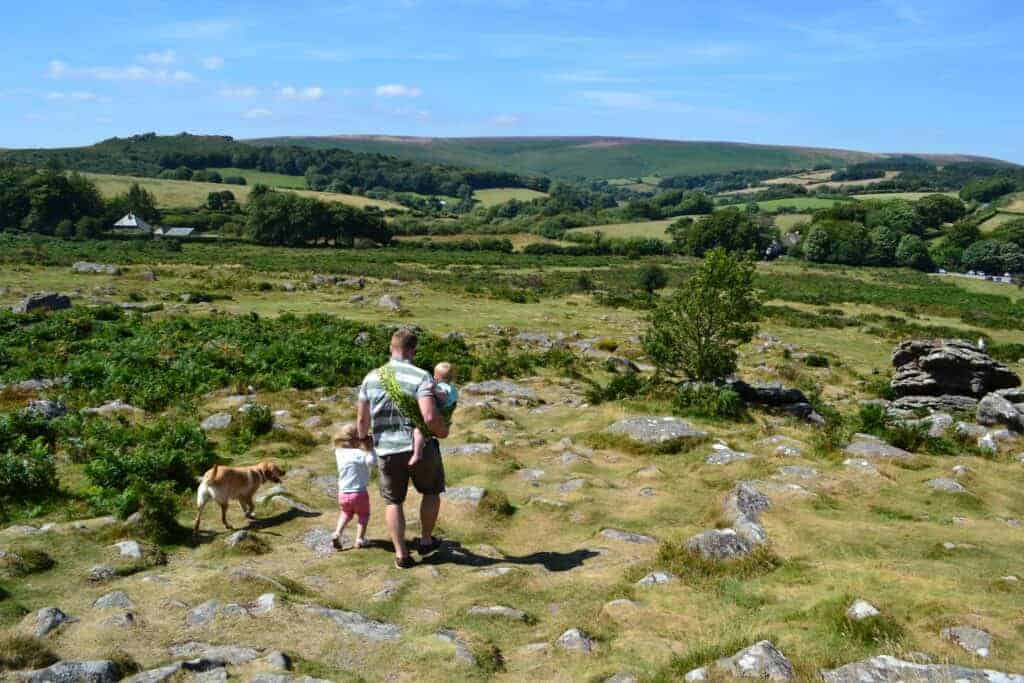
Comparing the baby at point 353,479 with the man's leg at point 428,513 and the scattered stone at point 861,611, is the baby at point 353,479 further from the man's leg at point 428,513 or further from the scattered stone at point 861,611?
the scattered stone at point 861,611

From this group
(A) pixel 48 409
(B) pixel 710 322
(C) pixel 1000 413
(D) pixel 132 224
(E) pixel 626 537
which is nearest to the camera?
(E) pixel 626 537

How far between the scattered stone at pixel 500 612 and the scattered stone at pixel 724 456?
26.2 feet

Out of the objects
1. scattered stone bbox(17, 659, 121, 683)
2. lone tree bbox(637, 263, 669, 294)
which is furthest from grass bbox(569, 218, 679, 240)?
scattered stone bbox(17, 659, 121, 683)

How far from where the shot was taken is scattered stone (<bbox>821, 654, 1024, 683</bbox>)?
6.00 m

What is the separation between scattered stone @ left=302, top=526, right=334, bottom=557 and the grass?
125m

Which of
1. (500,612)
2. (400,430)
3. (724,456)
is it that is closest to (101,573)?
(400,430)

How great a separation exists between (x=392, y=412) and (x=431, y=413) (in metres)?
0.54

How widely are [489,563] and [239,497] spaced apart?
3.85 m

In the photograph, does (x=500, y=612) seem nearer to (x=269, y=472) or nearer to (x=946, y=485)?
(x=269, y=472)

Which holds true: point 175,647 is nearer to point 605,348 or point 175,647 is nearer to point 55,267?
point 605,348

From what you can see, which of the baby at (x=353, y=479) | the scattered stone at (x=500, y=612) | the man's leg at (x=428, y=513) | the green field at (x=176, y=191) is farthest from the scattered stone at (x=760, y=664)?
the green field at (x=176, y=191)

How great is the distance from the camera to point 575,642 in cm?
756

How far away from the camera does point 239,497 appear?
10.9 metres

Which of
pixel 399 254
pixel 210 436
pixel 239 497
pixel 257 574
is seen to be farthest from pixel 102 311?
pixel 399 254
